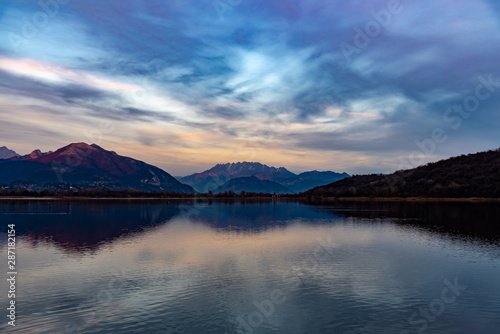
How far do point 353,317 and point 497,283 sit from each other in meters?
21.9

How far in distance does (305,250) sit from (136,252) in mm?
29046

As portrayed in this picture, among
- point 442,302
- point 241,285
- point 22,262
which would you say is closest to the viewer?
point 442,302

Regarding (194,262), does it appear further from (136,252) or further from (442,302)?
(442,302)

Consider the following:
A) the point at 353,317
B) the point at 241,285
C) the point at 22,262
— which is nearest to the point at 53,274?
the point at 22,262

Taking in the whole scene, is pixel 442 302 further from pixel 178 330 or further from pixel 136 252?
pixel 136 252

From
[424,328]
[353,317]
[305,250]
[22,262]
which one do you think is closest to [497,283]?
[424,328]

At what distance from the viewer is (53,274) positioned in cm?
4103

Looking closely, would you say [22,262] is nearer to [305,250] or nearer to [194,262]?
[194,262]

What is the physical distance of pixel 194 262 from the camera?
4841 cm

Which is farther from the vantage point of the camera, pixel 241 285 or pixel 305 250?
pixel 305 250

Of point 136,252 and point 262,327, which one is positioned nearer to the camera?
point 262,327

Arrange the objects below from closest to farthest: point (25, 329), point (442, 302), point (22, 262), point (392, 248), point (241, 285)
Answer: point (25, 329) < point (442, 302) < point (241, 285) < point (22, 262) < point (392, 248)

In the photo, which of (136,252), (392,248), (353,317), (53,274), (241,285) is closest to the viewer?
(353,317)

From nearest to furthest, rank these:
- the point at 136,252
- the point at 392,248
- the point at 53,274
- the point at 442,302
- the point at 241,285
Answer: the point at 442,302
the point at 241,285
the point at 53,274
the point at 136,252
the point at 392,248
